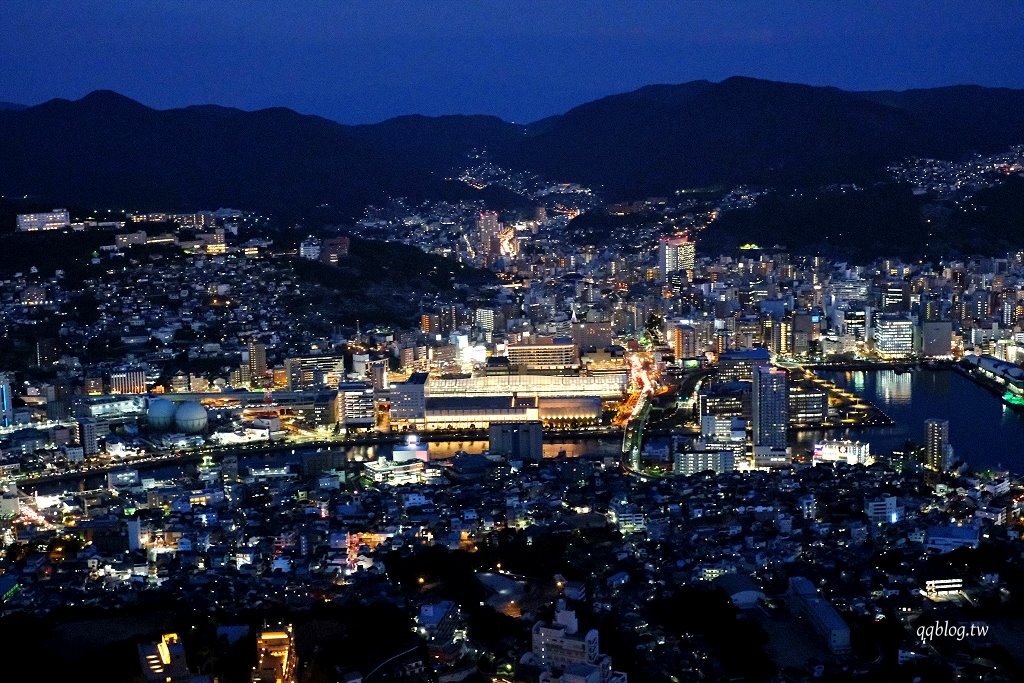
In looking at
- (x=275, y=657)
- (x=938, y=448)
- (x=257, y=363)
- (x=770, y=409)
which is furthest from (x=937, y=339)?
(x=275, y=657)

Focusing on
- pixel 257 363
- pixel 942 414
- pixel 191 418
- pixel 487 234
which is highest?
pixel 487 234

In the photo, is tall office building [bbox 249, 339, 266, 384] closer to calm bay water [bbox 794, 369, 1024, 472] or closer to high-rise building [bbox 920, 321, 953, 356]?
calm bay water [bbox 794, 369, 1024, 472]

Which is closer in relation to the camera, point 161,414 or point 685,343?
point 161,414

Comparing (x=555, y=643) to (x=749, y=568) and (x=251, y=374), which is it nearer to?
(x=749, y=568)

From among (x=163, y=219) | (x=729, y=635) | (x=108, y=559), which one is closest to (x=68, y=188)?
(x=163, y=219)

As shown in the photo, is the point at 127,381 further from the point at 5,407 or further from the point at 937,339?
the point at 937,339

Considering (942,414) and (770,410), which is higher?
(770,410)

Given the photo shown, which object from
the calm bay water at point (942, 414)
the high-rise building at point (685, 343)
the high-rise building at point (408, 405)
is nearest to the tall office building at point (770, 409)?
the calm bay water at point (942, 414)

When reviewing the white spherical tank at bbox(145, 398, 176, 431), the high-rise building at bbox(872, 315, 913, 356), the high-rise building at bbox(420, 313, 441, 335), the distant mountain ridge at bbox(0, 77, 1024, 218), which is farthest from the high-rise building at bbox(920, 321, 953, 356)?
the distant mountain ridge at bbox(0, 77, 1024, 218)
